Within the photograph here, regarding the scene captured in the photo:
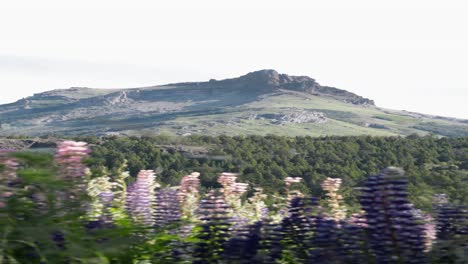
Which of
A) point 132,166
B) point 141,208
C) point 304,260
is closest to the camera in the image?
point 304,260

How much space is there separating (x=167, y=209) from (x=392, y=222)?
1187 mm

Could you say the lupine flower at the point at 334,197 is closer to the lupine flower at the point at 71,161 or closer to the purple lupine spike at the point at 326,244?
the purple lupine spike at the point at 326,244

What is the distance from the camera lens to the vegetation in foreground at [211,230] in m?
2.46

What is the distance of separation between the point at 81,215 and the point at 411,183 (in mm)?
1332

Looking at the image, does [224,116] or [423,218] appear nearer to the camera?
[423,218]

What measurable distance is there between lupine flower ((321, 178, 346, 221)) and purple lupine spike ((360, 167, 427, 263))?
0.52 meters

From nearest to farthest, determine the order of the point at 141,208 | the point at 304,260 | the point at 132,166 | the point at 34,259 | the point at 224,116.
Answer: the point at 34,259
the point at 304,260
the point at 141,208
the point at 132,166
the point at 224,116

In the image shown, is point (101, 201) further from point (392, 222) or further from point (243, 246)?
point (392, 222)

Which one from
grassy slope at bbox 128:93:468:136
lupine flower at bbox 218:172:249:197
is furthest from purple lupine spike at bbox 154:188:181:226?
grassy slope at bbox 128:93:468:136

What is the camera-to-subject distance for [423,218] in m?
2.82

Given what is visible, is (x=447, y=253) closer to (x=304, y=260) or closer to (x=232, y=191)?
(x=304, y=260)

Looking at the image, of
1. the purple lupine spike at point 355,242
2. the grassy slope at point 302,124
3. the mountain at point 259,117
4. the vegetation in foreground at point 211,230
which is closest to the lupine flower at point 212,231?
the vegetation in foreground at point 211,230

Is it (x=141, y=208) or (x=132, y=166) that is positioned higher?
(x=141, y=208)

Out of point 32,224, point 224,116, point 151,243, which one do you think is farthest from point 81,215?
point 224,116
